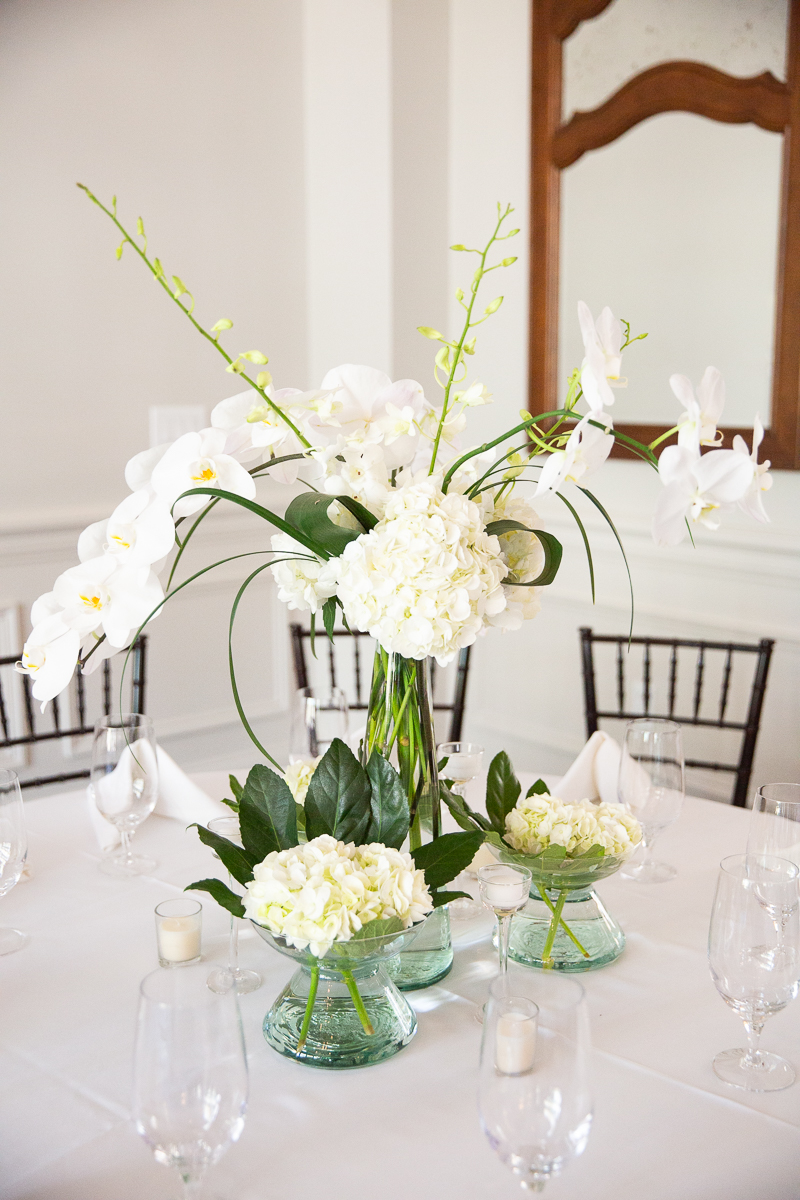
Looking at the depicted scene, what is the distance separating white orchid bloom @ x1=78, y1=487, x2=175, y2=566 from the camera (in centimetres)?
92

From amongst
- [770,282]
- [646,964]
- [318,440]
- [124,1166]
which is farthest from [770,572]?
[124,1166]

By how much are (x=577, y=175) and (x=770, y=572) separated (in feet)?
3.86

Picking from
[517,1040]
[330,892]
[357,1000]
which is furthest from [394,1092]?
[517,1040]

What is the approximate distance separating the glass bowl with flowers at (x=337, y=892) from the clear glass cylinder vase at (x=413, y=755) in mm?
77

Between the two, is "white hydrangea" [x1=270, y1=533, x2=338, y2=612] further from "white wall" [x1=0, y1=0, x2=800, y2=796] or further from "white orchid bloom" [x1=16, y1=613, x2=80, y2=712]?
"white wall" [x1=0, y1=0, x2=800, y2=796]

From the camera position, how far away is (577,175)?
9.59 ft

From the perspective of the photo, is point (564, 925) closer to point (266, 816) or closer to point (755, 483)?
point (266, 816)

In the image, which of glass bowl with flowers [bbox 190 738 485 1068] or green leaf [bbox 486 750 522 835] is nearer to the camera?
glass bowl with flowers [bbox 190 738 485 1068]

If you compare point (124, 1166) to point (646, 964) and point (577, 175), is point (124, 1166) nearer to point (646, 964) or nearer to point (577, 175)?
point (646, 964)

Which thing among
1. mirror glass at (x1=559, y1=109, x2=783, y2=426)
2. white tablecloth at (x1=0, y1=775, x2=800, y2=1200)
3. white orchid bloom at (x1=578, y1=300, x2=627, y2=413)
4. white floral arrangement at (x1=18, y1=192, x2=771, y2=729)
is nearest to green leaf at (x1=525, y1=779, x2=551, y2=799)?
white tablecloth at (x1=0, y1=775, x2=800, y2=1200)

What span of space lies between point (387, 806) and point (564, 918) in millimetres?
277

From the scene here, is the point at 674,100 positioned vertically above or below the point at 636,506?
above

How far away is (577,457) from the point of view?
94cm

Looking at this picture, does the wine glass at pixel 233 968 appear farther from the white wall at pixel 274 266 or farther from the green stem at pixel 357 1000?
the white wall at pixel 274 266
